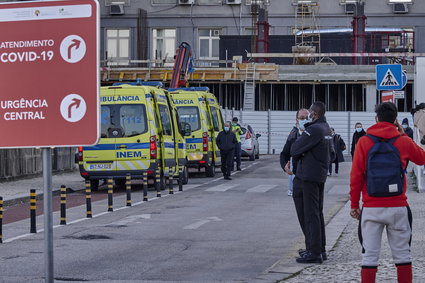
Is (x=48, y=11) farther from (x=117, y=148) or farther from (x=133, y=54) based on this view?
(x=133, y=54)

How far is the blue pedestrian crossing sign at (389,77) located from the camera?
2161 cm

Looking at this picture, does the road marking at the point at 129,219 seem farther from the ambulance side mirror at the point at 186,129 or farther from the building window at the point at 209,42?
the building window at the point at 209,42

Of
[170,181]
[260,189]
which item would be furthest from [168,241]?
[260,189]

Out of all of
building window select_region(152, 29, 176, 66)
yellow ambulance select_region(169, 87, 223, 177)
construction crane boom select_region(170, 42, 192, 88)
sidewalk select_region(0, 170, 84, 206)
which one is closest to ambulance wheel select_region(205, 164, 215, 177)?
yellow ambulance select_region(169, 87, 223, 177)

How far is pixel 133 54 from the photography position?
67.8 metres

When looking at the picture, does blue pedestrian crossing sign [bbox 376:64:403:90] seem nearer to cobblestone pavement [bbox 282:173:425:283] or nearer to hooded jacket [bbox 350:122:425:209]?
cobblestone pavement [bbox 282:173:425:283]

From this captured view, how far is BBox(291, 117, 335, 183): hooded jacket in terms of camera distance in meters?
12.2

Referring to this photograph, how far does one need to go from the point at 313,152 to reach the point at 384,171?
359 cm

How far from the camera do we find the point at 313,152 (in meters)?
12.3

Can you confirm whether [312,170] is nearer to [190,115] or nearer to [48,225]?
[48,225]

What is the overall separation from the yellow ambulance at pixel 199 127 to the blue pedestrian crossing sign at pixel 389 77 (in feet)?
37.0

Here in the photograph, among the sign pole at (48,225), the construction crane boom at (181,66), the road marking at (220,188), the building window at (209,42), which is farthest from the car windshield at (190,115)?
the building window at (209,42)

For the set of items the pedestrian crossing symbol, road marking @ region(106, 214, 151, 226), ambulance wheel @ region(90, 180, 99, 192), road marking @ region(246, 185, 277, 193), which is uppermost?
the pedestrian crossing symbol

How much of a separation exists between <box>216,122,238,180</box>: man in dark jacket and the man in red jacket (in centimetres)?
2229
